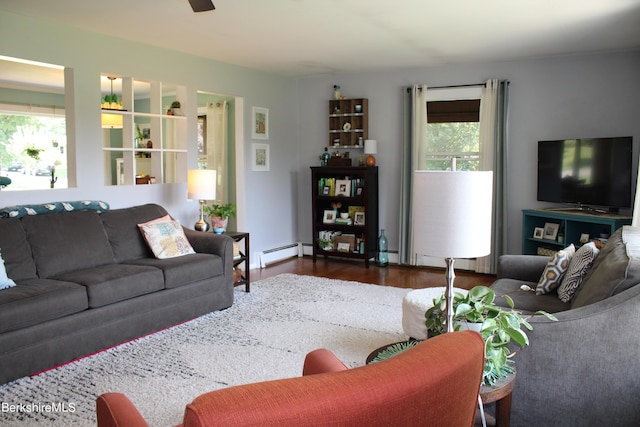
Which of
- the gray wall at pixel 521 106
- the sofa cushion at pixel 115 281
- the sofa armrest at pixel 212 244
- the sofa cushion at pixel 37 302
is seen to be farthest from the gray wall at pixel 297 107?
the sofa cushion at pixel 37 302

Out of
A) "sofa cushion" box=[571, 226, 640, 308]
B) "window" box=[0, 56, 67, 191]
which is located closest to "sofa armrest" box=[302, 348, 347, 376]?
"sofa cushion" box=[571, 226, 640, 308]

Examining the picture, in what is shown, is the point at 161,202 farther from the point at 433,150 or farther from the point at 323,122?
the point at 433,150

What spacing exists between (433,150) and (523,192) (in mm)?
1206

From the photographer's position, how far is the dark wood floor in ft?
19.4

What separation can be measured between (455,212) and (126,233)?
Answer: 11.2 ft

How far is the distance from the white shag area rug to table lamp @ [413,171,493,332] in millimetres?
1712

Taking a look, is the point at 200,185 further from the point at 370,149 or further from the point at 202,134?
the point at 202,134

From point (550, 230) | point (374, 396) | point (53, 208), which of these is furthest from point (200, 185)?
point (374, 396)

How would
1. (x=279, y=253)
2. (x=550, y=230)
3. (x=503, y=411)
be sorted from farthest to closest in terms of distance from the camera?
1. (x=279, y=253)
2. (x=550, y=230)
3. (x=503, y=411)

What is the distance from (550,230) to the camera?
5.70 meters

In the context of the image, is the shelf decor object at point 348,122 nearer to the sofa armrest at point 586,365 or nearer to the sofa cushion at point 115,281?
the sofa cushion at point 115,281

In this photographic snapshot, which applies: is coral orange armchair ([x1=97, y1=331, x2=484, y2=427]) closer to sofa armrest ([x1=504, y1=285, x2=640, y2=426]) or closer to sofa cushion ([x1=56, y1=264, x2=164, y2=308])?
sofa armrest ([x1=504, y1=285, x2=640, y2=426])

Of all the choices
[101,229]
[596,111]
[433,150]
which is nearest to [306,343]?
[101,229]

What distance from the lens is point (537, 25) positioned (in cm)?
448
